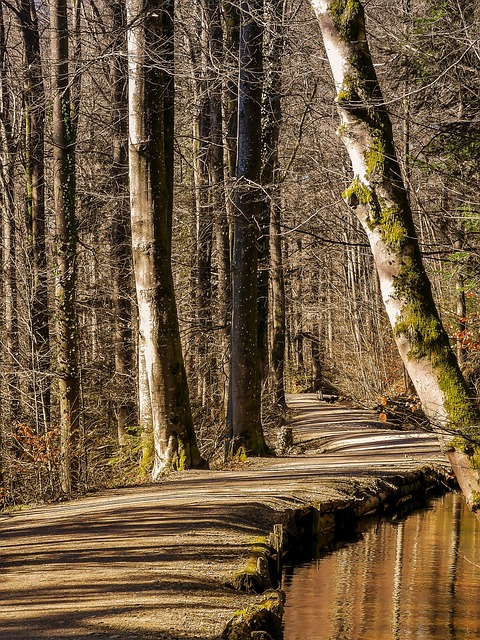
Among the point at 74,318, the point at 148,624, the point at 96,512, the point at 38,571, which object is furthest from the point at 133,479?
the point at 148,624

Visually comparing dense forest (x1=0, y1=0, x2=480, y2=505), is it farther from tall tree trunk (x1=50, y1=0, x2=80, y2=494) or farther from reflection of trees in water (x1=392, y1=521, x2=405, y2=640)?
reflection of trees in water (x1=392, y1=521, x2=405, y2=640)

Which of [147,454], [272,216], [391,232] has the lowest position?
[147,454]

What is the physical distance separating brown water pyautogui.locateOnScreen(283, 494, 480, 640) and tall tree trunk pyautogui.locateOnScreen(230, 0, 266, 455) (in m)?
3.48

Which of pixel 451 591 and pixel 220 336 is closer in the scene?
pixel 451 591

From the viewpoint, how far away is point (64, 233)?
15.7 meters

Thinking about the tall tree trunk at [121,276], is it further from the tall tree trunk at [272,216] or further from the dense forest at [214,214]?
the tall tree trunk at [272,216]

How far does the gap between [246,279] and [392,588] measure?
713cm

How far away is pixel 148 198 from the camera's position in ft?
40.0

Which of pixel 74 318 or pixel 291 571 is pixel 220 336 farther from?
pixel 291 571

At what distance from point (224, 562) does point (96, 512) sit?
2539 millimetres

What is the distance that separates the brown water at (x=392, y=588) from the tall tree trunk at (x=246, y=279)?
3.48 metres

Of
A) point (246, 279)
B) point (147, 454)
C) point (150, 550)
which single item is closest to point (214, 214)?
point (246, 279)

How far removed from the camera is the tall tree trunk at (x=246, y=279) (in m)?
14.7

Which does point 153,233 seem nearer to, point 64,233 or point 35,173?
point 64,233
